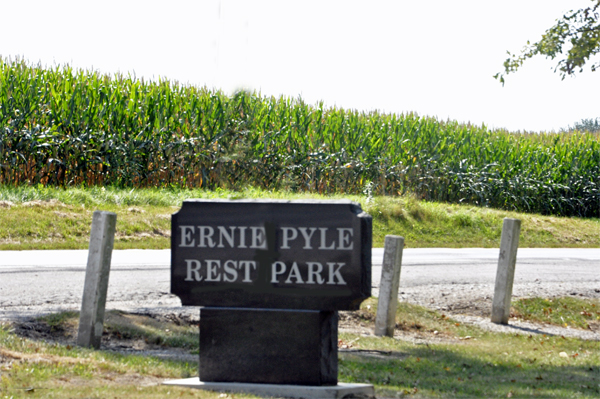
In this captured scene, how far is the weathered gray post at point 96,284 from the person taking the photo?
20.6 ft

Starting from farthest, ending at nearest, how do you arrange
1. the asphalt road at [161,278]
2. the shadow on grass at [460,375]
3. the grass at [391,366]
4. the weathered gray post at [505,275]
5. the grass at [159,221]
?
1. the grass at [159,221]
2. the weathered gray post at [505,275]
3. the asphalt road at [161,278]
4. the shadow on grass at [460,375]
5. the grass at [391,366]

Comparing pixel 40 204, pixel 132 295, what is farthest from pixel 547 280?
pixel 40 204

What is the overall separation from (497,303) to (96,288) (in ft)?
16.1

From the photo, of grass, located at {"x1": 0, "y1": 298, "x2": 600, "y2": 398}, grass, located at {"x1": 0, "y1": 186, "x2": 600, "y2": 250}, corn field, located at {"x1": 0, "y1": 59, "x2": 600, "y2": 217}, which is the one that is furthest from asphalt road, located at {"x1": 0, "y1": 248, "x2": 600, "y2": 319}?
corn field, located at {"x1": 0, "y1": 59, "x2": 600, "y2": 217}

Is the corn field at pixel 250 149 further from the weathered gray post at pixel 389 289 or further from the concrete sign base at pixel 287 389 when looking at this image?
the concrete sign base at pixel 287 389

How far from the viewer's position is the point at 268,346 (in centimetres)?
504

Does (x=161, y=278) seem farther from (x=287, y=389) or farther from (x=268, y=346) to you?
(x=287, y=389)

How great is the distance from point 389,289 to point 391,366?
4.97ft

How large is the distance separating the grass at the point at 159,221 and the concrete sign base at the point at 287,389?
30.2ft

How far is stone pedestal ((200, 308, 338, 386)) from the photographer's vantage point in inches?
196

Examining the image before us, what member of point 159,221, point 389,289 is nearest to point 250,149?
point 159,221

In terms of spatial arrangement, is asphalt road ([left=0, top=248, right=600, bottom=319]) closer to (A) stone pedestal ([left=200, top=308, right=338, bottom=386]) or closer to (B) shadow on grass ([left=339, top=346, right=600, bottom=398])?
(B) shadow on grass ([left=339, top=346, right=600, bottom=398])

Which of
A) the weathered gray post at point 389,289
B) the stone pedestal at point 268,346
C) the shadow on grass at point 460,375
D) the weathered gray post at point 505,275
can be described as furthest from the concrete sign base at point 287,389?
the weathered gray post at point 505,275

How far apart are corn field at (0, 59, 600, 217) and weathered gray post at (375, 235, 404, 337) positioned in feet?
45.7
